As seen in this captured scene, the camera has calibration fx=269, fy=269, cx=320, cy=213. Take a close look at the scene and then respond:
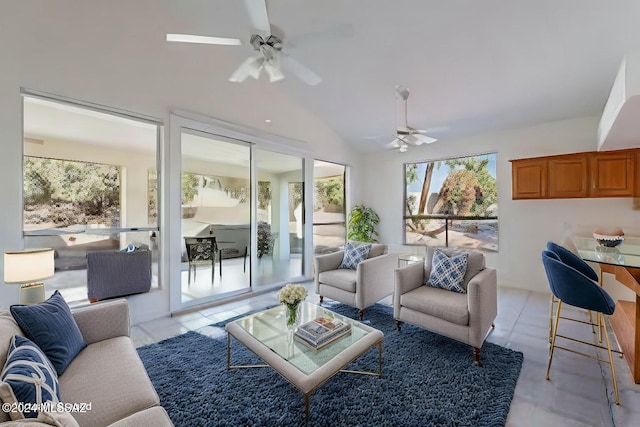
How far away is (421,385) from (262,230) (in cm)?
314

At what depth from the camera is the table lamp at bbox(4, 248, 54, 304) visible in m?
1.95

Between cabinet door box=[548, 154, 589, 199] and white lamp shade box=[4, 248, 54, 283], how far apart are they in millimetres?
5792

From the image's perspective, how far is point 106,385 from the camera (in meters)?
1.37

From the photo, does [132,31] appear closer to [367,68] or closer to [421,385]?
[367,68]

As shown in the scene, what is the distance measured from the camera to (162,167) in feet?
10.9

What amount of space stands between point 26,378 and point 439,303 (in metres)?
2.70

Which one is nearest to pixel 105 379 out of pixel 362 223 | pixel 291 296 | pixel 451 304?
pixel 291 296

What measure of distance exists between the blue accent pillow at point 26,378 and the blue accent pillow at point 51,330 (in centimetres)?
15

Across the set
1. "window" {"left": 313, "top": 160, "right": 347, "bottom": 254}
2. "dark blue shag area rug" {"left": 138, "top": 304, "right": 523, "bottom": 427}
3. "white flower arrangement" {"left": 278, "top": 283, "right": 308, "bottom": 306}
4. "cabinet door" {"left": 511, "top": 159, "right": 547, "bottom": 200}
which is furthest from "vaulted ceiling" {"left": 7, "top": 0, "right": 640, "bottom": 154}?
"dark blue shag area rug" {"left": 138, "top": 304, "right": 523, "bottom": 427}

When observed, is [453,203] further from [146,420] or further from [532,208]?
[146,420]

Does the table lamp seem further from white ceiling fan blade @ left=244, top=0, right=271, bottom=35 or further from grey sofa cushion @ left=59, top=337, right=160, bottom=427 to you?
white ceiling fan blade @ left=244, top=0, right=271, bottom=35

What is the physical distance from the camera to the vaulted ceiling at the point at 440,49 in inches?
101

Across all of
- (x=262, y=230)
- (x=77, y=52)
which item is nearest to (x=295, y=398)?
(x=262, y=230)

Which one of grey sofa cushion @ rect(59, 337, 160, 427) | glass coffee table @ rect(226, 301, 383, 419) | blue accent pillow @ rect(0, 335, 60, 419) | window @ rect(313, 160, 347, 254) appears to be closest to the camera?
blue accent pillow @ rect(0, 335, 60, 419)
